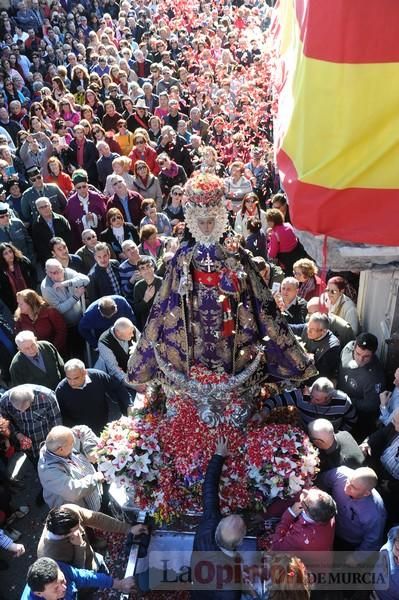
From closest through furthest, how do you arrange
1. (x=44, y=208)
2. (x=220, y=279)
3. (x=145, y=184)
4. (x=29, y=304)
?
(x=220, y=279) < (x=29, y=304) < (x=44, y=208) < (x=145, y=184)

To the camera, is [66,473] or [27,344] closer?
[66,473]

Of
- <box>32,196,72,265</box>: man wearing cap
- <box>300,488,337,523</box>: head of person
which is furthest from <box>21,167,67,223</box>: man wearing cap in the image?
<box>300,488,337,523</box>: head of person

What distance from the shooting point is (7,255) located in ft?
22.0

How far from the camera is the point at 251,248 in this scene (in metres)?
7.18

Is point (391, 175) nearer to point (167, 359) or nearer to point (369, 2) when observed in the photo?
point (369, 2)

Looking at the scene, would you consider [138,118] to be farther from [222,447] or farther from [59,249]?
[222,447]

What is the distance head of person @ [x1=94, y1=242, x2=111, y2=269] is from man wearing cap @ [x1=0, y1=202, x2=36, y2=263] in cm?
140

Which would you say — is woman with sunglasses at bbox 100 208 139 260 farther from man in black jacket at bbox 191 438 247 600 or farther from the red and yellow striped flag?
man in black jacket at bbox 191 438 247 600

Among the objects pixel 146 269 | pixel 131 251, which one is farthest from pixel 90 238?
pixel 146 269

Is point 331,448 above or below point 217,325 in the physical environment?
below

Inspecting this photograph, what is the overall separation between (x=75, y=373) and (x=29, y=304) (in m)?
1.28

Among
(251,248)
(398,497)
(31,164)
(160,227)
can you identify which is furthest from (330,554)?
(31,164)

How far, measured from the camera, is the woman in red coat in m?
6.04

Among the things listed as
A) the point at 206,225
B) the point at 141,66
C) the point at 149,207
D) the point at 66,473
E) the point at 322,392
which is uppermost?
the point at 206,225
